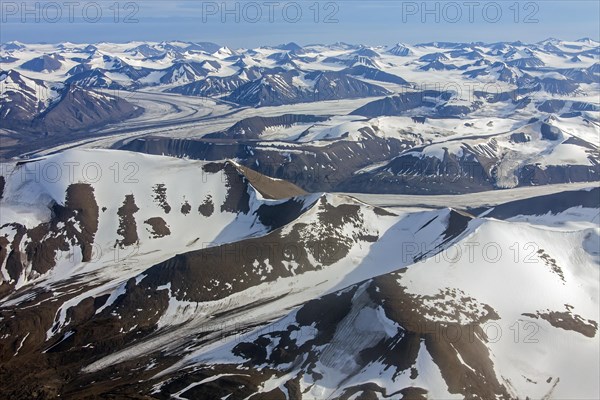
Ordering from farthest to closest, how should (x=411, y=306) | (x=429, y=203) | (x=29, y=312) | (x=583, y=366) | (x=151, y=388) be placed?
(x=429, y=203)
(x=29, y=312)
(x=411, y=306)
(x=583, y=366)
(x=151, y=388)

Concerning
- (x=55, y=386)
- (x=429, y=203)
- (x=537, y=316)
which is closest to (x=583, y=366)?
(x=537, y=316)

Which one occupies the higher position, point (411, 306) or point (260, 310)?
→ point (411, 306)

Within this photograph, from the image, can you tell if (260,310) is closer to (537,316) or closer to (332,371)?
(332,371)

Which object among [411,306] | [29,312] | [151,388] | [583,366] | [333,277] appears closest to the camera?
[151,388]

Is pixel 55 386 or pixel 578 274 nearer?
pixel 55 386

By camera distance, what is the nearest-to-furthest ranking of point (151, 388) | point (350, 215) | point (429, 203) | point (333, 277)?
1. point (151, 388)
2. point (333, 277)
3. point (350, 215)
4. point (429, 203)

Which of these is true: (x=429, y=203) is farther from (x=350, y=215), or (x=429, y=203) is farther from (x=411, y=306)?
(x=411, y=306)

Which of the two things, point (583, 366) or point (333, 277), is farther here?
point (333, 277)

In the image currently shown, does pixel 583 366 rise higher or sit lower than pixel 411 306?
lower

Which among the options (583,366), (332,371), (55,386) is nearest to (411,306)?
(332,371)
